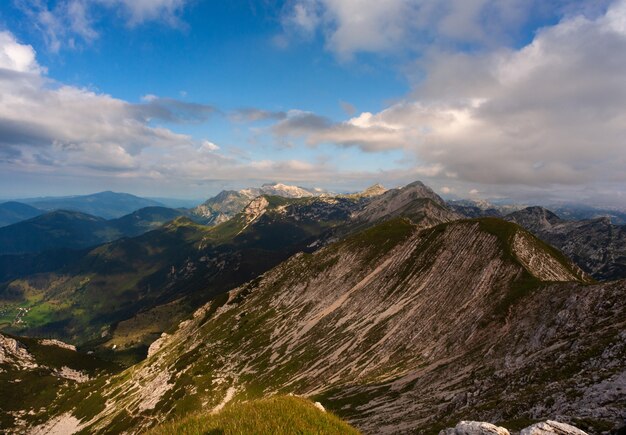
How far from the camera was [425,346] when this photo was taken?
9456 centimetres

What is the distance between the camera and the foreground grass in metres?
11.2

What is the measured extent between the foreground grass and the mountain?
1599cm

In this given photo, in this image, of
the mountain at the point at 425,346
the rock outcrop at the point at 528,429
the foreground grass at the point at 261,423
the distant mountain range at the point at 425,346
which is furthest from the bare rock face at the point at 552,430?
the foreground grass at the point at 261,423

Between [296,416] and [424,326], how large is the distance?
334 feet

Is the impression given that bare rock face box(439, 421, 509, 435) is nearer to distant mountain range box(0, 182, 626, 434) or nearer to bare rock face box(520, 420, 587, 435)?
bare rock face box(520, 420, 587, 435)

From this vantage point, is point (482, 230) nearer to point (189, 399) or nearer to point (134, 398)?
point (189, 399)

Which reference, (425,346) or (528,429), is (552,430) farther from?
(425,346)

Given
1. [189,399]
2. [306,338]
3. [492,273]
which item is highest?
[492,273]

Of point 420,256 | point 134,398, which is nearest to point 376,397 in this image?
point 420,256

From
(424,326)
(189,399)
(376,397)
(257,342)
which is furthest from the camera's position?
(257,342)

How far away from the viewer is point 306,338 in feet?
469

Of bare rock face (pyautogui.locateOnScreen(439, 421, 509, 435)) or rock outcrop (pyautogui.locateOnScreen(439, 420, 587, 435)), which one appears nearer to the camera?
rock outcrop (pyautogui.locateOnScreen(439, 420, 587, 435))

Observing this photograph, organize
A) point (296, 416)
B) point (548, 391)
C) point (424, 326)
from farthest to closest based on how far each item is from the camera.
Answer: point (424, 326) → point (548, 391) → point (296, 416)

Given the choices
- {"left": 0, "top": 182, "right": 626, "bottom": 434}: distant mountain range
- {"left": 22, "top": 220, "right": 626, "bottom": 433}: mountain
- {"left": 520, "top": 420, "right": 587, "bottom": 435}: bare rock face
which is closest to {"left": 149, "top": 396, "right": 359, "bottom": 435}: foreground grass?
{"left": 0, "top": 182, "right": 626, "bottom": 434}: distant mountain range
